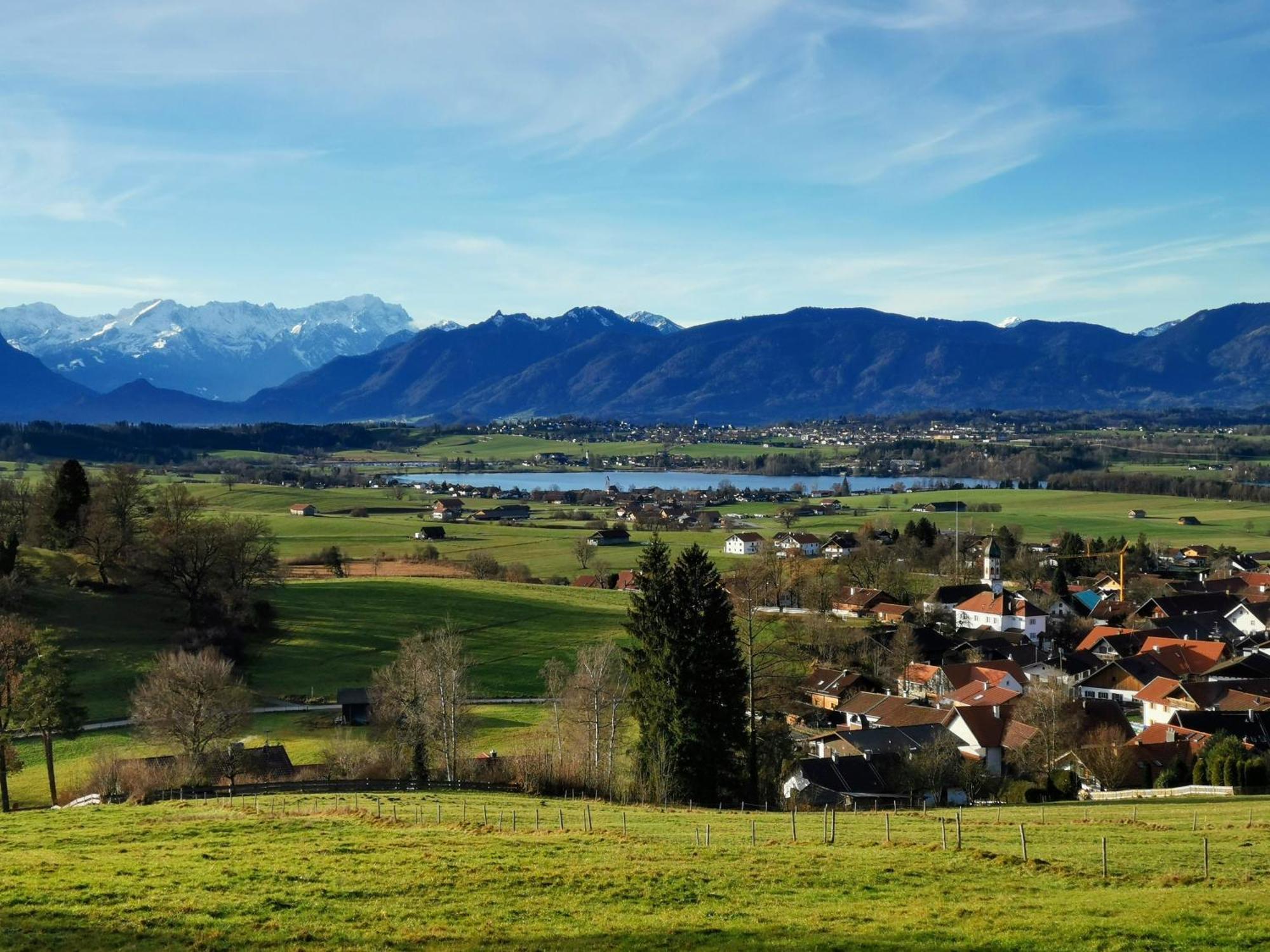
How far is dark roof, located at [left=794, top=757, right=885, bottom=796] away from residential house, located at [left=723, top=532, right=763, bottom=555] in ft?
185

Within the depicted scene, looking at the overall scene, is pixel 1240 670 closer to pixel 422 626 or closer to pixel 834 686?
pixel 834 686

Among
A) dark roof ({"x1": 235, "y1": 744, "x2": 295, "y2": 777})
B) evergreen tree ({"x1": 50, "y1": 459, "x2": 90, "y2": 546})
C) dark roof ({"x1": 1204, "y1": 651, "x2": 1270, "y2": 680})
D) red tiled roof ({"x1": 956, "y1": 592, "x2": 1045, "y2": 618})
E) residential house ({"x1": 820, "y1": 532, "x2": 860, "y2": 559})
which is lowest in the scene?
dark roof ({"x1": 1204, "y1": 651, "x2": 1270, "y2": 680})

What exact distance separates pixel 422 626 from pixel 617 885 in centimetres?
4376

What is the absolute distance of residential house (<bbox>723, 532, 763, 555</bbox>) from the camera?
3789 inches

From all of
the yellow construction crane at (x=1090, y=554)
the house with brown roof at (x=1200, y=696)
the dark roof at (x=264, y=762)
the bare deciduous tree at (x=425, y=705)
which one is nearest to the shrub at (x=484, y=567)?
the bare deciduous tree at (x=425, y=705)

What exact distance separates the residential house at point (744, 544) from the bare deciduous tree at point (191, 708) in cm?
6305

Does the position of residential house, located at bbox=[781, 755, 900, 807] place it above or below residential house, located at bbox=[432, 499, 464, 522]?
below

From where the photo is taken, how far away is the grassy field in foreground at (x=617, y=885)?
1328cm

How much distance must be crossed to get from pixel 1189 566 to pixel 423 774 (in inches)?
3180

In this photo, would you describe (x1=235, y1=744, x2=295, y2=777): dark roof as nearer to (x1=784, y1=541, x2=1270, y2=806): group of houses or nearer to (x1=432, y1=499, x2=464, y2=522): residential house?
(x1=784, y1=541, x2=1270, y2=806): group of houses

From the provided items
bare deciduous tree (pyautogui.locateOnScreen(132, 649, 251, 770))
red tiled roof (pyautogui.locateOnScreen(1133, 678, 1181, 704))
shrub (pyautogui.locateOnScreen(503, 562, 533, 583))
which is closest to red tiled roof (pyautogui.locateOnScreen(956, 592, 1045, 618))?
red tiled roof (pyautogui.locateOnScreen(1133, 678, 1181, 704))

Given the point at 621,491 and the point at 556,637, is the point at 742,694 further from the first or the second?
the point at 621,491

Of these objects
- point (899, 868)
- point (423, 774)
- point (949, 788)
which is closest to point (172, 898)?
point (899, 868)

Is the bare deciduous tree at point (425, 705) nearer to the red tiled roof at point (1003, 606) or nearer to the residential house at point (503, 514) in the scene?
the red tiled roof at point (1003, 606)
